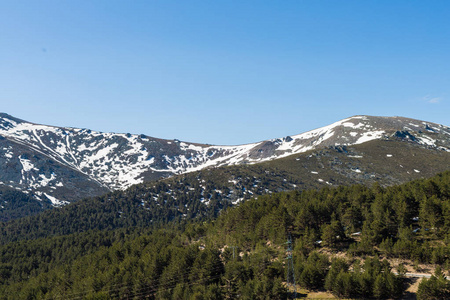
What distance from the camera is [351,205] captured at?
114000 mm

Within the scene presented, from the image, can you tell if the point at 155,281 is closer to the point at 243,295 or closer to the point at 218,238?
the point at 243,295

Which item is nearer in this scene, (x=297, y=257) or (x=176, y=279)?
(x=297, y=257)

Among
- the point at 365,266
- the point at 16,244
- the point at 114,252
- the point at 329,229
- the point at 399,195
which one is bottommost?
the point at 16,244

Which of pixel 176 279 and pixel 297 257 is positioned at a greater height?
pixel 297 257

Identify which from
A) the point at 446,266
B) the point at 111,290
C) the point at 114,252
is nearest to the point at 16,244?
the point at 114,252

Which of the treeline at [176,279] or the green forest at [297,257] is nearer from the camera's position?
the green forest at [297,257]

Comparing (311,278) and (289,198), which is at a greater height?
(289,198)

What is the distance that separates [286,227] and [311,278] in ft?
94.1

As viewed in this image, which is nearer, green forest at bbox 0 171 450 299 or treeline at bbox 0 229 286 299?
green forest at bbox 0 171 450 299

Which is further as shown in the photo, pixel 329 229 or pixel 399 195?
pixel 399 195

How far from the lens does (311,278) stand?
269 feet

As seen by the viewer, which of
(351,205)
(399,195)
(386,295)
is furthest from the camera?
(351,205)

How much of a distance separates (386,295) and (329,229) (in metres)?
24.5

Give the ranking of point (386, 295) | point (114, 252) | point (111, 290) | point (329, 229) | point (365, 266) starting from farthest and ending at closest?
point (114, 252)
point (329, 229)
point (111, 290)
point (365, 266)
point (386, 295)
